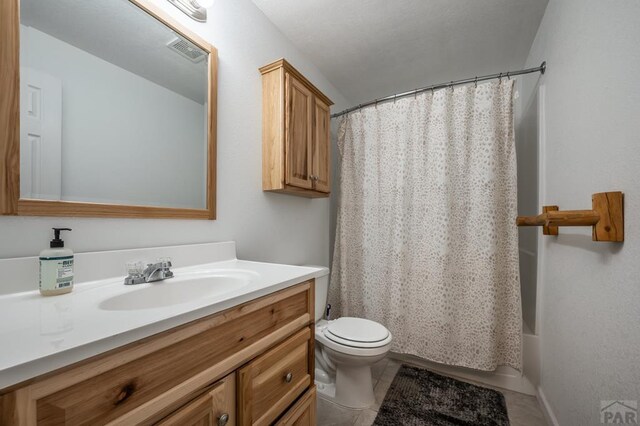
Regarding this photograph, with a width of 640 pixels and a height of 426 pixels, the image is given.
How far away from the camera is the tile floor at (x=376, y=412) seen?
1399 mm

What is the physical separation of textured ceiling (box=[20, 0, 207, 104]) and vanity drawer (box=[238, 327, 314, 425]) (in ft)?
3.67

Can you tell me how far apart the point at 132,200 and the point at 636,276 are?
5.26ft

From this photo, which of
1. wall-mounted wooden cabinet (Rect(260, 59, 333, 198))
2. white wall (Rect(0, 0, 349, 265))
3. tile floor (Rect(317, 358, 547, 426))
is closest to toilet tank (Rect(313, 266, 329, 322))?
white wall (Rect(0, 0, 349, 265))

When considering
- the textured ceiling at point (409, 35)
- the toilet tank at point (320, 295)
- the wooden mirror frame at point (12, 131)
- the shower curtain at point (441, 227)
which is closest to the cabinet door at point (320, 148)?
the shower curtain at point (441, 227)

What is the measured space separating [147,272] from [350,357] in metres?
1.08

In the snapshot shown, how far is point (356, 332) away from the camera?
1.52m

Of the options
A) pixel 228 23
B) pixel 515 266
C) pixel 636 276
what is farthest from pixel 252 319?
pixel 515 266

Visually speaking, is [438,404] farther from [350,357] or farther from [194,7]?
[194,7]

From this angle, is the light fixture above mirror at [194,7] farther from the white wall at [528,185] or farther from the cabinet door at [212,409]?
the white wall at [528,185]

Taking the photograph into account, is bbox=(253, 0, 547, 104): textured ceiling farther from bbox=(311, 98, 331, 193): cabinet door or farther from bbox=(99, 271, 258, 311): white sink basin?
bbox=(99, 271, 258, 311): white sink basin

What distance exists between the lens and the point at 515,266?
1.57 metres

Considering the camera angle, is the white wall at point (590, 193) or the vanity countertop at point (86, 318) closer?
the vanity countertop at point (86, 318)

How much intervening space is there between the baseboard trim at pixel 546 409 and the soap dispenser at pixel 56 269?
2.07 m

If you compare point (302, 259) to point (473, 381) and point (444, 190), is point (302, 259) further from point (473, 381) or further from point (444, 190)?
point (473, 381)
